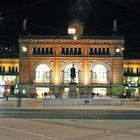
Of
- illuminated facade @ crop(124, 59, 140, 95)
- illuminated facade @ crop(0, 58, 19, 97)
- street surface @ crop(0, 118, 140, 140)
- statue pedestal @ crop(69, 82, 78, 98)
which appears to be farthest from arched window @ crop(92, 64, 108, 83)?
street surface @ crop(0, 118, 140, 140)

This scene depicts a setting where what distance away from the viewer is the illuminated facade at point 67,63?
9288 centimetres

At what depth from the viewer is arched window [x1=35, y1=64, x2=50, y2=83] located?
93812mm

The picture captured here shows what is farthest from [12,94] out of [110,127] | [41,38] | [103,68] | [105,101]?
[110,127]

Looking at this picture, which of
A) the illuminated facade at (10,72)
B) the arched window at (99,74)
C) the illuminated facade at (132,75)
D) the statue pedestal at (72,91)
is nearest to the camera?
the statue pedestal at (72,91)

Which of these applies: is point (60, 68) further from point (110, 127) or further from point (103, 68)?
point (110, 127)

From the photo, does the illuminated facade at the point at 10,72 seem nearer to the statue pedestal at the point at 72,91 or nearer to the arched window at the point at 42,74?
the arched window at the point at 42,74

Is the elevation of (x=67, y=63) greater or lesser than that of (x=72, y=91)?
greater

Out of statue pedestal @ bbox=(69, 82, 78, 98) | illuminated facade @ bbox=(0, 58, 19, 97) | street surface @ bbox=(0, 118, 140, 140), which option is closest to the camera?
street surface @ bbox=(0, 118, 140, 140)

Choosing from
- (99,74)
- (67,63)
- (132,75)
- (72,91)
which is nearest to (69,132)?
(72,91)

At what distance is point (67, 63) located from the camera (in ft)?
309

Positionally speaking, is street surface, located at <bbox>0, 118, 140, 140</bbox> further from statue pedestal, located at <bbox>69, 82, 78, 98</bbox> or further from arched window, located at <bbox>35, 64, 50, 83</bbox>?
arched window, located at <bbox>35, 64, 50, 83</bbox>

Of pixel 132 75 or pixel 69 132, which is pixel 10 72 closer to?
pixel 132 75

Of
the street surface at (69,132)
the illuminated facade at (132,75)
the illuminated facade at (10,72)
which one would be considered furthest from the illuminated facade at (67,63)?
the street surface at (69,132)

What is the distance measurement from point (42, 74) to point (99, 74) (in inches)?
574
